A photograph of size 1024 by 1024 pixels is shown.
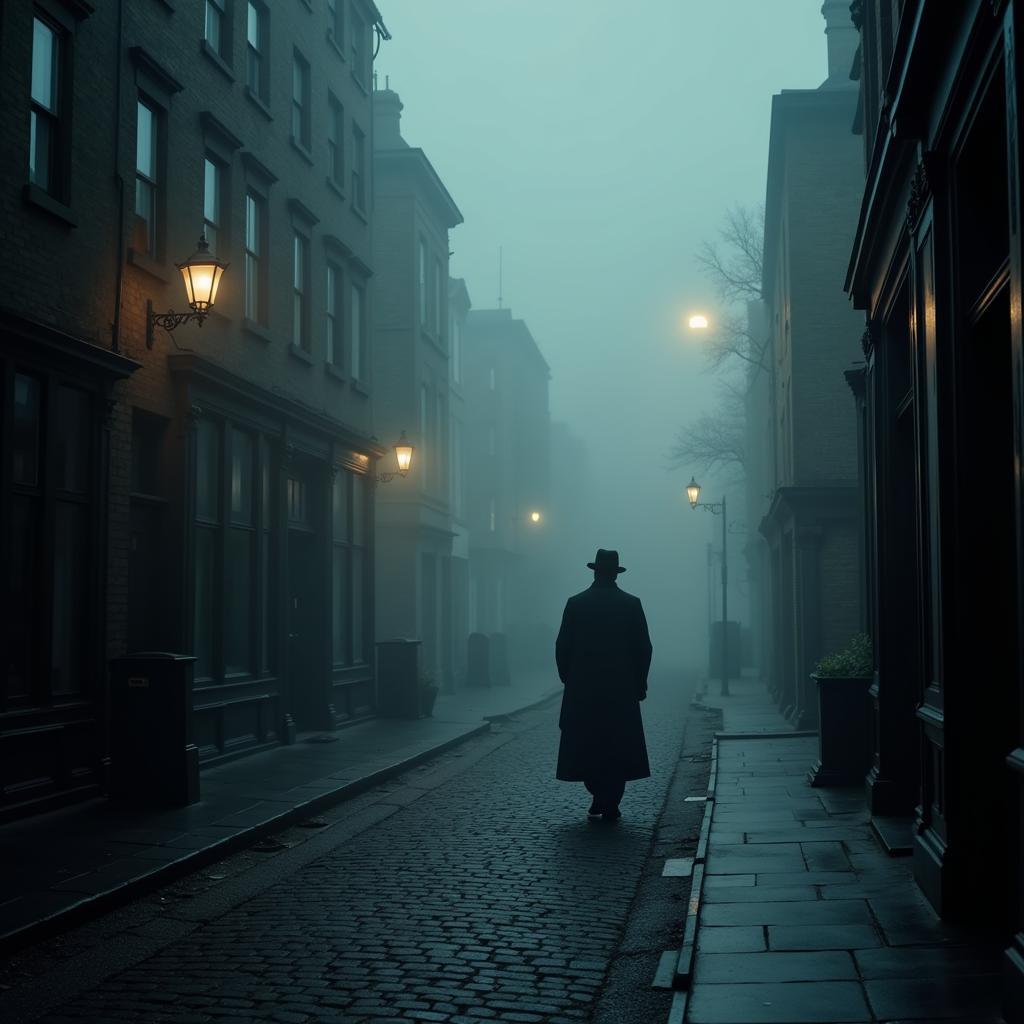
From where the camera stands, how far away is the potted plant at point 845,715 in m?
11.9

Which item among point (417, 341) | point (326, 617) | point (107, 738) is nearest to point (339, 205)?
point (326, 617)

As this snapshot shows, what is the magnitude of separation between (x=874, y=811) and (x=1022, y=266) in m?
6.04

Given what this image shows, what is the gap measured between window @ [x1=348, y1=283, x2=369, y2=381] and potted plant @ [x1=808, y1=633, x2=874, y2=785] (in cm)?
1142

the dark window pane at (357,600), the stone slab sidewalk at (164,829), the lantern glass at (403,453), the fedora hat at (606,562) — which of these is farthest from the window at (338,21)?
the fedora hat at (606,562)

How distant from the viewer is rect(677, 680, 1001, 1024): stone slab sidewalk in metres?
5.10

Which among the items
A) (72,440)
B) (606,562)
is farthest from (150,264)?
(606,562)

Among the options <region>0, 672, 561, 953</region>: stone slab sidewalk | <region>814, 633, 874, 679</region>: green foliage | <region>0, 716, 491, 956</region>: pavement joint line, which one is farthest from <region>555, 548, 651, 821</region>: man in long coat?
<region>0, 672, 561, 953</region>: stone slab sidewalk

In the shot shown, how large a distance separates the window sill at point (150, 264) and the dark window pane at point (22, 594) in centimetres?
295

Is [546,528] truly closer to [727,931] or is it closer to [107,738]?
[107,738]

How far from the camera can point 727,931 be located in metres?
6.45

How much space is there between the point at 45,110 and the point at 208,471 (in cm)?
462

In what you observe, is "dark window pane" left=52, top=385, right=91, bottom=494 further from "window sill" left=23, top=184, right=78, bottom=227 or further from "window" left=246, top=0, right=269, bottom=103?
"window" left=246, top=0, right=269, bottom=103

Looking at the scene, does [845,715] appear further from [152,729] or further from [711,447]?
[711,447]

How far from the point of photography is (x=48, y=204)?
1111cm
